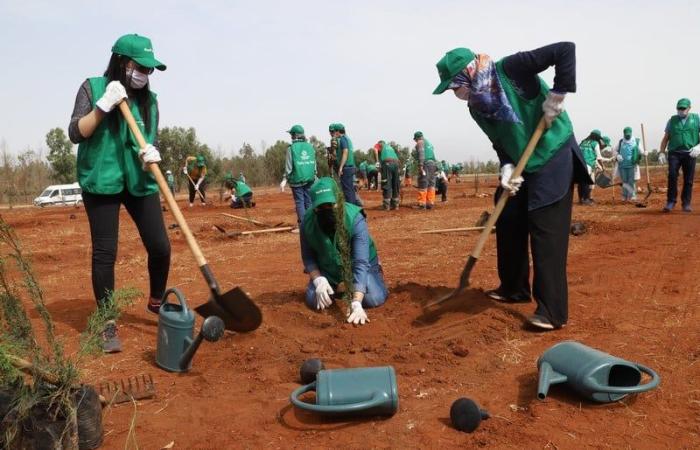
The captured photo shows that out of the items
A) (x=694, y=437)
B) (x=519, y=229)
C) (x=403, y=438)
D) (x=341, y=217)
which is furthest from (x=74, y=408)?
(x=519, y=229)

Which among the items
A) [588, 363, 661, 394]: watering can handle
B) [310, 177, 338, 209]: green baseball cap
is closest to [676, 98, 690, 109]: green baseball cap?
[310, 177, 338, 209]: green baseball cap

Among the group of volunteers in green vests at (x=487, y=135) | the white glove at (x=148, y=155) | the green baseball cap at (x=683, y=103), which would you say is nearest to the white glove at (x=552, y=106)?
the group of volunteers in green vests at (x=487, y=135)

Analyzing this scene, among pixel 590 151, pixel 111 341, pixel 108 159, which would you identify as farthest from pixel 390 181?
pixel 111 341

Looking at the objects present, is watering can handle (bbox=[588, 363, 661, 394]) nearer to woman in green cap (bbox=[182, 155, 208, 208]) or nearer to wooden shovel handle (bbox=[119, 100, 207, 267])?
wooden shovel handle (bbox=[119, 100, 207, 267])

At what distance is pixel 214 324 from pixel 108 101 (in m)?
1.62

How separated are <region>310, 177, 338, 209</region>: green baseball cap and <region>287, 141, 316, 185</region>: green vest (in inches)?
224

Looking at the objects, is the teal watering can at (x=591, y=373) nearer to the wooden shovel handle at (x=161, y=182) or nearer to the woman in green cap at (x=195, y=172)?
the wooden shovel handle at (x=161, y=182)

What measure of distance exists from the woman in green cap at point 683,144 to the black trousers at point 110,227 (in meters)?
9.82

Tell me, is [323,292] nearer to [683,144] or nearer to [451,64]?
[451,64]

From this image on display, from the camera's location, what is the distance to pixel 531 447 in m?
2.51

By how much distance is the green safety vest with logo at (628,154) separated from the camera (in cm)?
1395

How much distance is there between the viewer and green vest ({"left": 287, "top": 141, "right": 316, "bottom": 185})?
10039mm

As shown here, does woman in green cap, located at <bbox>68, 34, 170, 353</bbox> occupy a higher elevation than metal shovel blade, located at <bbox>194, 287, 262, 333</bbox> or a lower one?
higher

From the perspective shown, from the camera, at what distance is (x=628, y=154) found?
1401 centimetres
